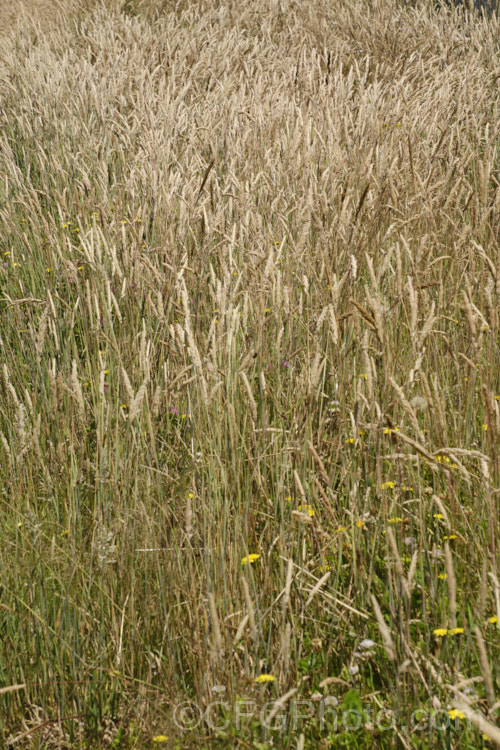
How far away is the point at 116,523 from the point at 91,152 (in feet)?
8.97

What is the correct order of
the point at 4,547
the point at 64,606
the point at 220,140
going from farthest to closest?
the point at 220,140 < the point at 4,547 < the point at 64,606

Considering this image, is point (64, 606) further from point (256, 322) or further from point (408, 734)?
point (256, 322)

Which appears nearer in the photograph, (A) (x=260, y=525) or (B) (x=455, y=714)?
(B) (x=455, y=714)

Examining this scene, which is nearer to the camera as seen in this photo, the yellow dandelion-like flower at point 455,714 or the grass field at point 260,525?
the yellow dandelion-like flower at point 455,714

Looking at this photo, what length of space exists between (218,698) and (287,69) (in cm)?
492

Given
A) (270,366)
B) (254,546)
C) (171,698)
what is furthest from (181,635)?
(270,366)

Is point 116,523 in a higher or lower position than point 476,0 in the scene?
lower

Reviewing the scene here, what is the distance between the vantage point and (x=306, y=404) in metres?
1.35

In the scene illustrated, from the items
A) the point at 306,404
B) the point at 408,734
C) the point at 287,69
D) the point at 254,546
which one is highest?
the point at 287,69

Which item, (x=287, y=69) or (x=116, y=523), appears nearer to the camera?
(x=116, y=523)

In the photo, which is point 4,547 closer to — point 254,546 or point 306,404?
point 254,546

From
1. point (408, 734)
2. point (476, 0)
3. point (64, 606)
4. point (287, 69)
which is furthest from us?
point (476, 0)

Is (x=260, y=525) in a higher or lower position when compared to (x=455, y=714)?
lower

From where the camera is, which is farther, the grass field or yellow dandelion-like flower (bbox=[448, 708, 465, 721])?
the grass field
